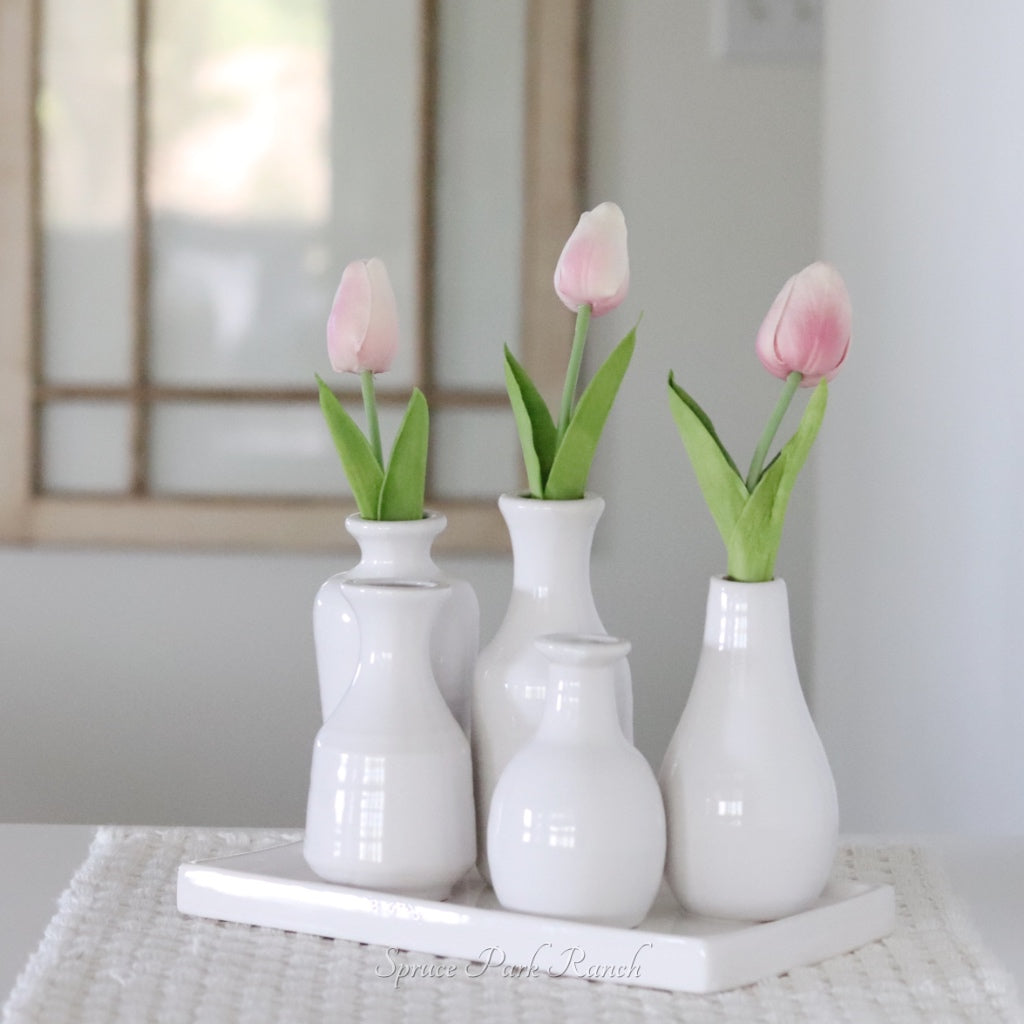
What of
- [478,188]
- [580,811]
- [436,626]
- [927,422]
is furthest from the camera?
[478,188]

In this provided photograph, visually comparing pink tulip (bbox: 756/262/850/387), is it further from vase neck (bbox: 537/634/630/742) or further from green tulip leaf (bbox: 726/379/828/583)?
vase neck (bbox: 537/634/630/742)

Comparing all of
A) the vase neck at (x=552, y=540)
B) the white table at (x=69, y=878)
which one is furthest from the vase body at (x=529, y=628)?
the white table at (x=69, y=878)

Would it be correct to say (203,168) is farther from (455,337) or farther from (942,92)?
(942,92)

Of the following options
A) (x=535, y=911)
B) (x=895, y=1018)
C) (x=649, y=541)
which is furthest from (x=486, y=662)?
(x=649, y=541)

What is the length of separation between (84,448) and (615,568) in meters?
0.76

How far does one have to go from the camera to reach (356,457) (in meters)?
0.75

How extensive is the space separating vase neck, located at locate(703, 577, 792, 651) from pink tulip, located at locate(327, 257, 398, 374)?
0.67 ft

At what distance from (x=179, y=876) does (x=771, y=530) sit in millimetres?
336

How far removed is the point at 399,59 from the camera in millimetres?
2000

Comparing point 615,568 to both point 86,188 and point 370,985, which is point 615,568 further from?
point 370,985

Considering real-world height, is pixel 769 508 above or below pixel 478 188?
below

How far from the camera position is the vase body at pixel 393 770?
0.67m

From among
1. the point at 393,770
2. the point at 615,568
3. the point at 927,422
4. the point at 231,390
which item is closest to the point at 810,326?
the point at 393,770

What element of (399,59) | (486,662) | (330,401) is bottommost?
(486,662)
